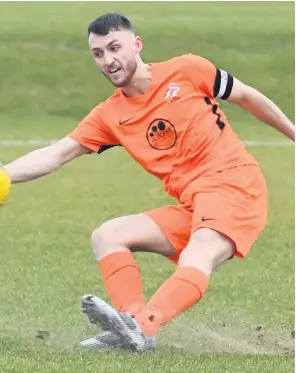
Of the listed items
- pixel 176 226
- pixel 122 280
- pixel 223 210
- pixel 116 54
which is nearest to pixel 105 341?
pixel 122 280

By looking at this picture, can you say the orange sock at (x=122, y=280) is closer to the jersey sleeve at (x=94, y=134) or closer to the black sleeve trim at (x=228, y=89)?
the jersey sleeve at (x=94, y=134)

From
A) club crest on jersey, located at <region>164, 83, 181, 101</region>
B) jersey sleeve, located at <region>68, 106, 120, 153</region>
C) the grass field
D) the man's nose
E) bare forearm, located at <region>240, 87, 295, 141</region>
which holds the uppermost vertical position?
the man's nose

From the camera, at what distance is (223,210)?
238 inches

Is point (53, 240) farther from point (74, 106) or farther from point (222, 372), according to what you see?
point (74, 106)

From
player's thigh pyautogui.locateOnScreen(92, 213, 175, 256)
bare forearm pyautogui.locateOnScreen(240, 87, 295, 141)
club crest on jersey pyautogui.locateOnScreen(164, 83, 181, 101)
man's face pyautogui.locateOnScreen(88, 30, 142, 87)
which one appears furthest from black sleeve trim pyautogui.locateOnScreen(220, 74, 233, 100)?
player's thigh pyautogui.locateOnScreen(92, 213, 175, 256)

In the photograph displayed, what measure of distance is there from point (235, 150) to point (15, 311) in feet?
6.76

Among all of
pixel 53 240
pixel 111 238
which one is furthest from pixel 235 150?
pixel 53 240

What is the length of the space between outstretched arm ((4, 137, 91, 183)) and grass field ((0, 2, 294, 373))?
97cm

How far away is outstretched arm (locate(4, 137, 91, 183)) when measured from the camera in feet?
21.4

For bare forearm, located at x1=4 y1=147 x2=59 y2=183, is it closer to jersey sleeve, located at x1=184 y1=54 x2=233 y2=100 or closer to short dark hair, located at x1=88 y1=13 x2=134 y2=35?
short dark hair, located at x1=88 y1=13 x2=134 y2=35

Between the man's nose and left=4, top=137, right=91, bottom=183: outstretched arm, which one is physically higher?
the man's nose

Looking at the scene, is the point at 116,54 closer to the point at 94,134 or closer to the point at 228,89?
the point at 94,134

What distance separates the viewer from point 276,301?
803 centimetres

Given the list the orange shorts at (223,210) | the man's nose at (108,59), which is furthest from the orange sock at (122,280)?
the man's nose at (108,59)
